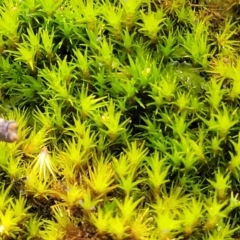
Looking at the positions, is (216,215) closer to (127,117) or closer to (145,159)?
(145,159)

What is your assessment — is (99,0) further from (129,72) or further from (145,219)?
(145,219)

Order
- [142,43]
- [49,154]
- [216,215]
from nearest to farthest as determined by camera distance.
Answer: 1. [216,215]
2. [49,154]
3. [142,43]

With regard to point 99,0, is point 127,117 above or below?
below

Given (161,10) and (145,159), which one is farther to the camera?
(161,10)

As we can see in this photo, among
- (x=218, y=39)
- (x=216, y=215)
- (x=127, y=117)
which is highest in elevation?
(x=218, y=39)

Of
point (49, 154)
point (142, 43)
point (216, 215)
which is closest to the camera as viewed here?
point (216, 215)

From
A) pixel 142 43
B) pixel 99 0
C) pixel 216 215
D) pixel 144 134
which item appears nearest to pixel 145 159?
pixel 144 134
